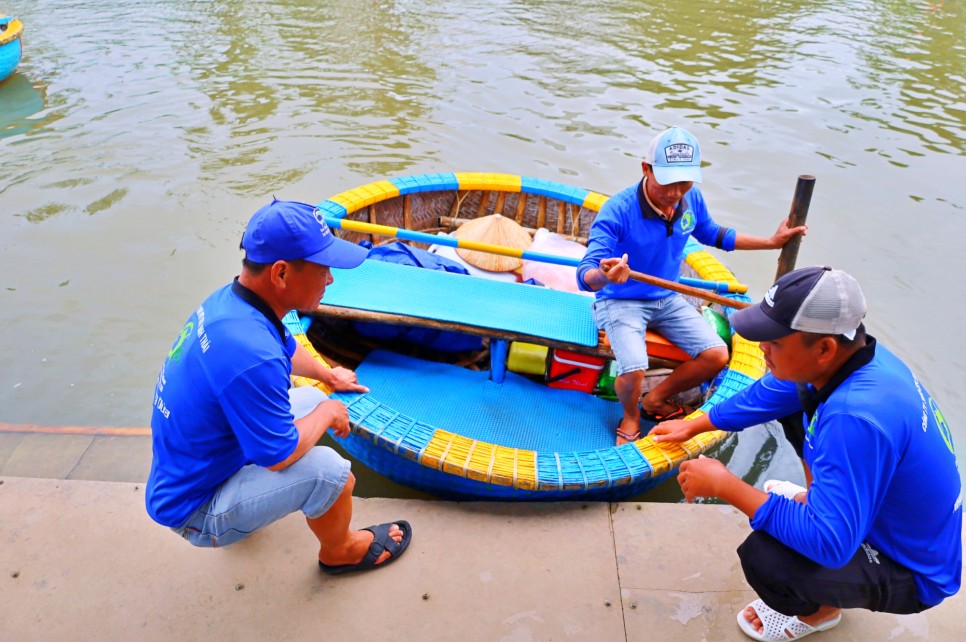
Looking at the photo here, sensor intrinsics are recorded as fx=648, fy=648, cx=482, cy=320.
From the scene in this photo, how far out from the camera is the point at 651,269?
355cm

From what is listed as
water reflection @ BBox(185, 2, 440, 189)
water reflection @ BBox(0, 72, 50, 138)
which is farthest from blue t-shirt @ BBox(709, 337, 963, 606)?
water reflection @ BBox(0, 72, 50, 138)

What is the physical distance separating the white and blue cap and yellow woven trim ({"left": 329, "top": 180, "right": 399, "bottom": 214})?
7.37 ft

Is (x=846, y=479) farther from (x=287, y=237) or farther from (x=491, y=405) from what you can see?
(x=491, y=405)

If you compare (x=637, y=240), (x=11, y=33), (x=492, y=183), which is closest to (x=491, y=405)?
(x=637, y=240)

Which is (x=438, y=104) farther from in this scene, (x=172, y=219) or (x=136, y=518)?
(x=136, y=518)

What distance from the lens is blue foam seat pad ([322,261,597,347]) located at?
11.8 feet

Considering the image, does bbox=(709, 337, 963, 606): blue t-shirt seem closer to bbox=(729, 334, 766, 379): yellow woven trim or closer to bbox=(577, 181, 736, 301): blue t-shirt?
bbox=(729, 334, 766, 379): yellow woven trim

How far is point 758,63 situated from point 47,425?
37.8 ft

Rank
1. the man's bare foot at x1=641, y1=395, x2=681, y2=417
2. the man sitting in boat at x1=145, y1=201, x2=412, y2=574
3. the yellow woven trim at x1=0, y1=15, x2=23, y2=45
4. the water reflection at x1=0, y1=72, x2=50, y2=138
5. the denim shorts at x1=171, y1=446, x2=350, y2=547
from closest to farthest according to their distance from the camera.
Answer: the man sitting in boat at x1=145, y1=201, x2=412, y2=574
the denim shorts at x1=171, y1=446, x2=350, y2=547
the man's bare foot at x1=641, y1=395, x2=681, y2=417
the water reflection at x1=0, y1=72, x2=50, y2=138
the yellow woven trim at x1=0, y1=15, x2=23, y2=45

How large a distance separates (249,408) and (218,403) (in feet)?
0.41

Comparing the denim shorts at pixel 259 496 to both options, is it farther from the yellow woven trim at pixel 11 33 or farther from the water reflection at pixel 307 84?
the yellow woven trim at pixel 11 33

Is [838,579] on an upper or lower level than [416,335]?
upper

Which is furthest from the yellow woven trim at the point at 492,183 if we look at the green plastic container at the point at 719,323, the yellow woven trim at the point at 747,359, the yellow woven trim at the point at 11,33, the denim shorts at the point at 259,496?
the yellow woven trim at the point at 11,33

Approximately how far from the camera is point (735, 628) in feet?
8.19
